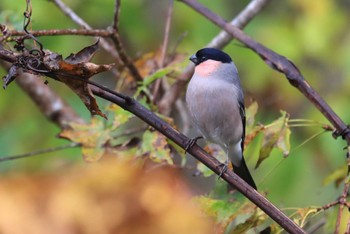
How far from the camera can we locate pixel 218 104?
10.1ft

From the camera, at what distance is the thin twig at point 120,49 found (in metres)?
2.88

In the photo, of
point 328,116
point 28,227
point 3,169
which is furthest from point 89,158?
point 3,169

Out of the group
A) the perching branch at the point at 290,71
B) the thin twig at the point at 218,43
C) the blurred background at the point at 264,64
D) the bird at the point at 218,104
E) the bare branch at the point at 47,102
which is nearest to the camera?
the perching branch at the point at 290,71

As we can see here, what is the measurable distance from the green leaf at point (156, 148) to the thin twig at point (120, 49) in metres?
0.46

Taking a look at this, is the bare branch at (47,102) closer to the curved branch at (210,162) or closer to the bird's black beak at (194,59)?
the bird's black beak at (194,59)

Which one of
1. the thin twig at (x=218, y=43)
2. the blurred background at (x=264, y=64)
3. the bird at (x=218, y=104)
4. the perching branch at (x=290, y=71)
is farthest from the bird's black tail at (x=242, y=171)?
the blurred background at (x=264, y=64)

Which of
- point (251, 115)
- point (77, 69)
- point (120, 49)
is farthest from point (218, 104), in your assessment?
point (77, 69)

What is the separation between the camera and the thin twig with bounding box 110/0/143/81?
2.88 metres

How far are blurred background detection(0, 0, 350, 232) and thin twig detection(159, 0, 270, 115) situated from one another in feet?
2.25

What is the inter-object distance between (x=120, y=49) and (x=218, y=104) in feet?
1.54

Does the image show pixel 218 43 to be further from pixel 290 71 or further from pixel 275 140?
pixel 275 140

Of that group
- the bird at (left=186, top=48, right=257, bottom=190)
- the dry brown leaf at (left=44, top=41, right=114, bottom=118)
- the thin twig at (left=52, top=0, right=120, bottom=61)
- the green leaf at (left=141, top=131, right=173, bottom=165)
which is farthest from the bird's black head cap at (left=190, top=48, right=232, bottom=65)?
the dry brown leaf at (left=44, top=41, right=114, bottom=118)

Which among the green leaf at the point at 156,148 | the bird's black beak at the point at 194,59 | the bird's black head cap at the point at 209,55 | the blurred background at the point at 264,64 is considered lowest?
the blurred background at the point at 264,64

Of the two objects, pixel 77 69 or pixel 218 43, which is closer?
pixel 77 69
